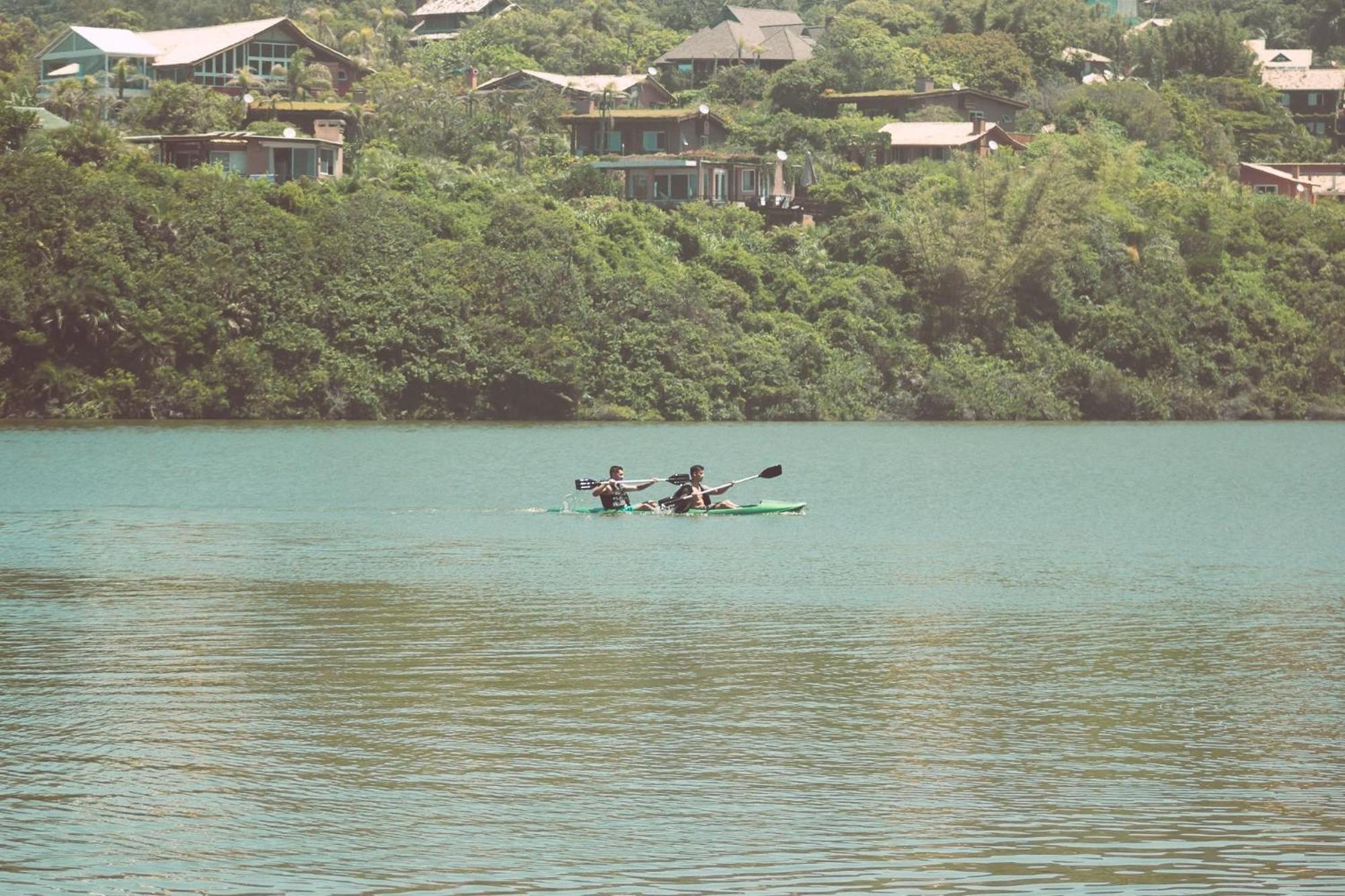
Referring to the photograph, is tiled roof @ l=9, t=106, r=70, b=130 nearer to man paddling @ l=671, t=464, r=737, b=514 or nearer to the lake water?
the lake water

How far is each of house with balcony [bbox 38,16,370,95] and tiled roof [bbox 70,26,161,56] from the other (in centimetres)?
4

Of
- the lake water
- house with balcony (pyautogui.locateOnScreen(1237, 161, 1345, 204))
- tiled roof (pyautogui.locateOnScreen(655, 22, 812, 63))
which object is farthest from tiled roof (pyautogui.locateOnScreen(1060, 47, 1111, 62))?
the lake water

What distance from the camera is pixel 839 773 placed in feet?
58.2

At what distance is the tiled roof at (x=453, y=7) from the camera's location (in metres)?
192

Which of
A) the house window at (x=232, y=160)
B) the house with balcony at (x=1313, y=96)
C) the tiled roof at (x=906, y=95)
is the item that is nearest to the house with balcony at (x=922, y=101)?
the tiled roof at (x=906, y=95)

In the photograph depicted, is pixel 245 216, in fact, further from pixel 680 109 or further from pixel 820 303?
pixel 680 109

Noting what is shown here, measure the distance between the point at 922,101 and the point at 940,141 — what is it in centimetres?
1346

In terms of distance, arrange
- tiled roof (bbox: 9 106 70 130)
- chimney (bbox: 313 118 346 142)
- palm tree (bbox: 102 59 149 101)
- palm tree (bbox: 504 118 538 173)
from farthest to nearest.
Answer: palm tree (bbox: 102 59 149 101) → palm tree (bbox: 504 118 538 173) → chimney (bbox: 313 118 346 142) → tiled roof (bbox: 9 106 70 130)

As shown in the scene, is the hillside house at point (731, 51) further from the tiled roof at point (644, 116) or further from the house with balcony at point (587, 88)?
the tiled roof at point (644, 116)

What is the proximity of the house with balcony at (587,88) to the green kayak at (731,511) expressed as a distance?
7484cm

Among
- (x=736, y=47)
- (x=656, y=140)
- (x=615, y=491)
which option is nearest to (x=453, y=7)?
(x=736, y=47)

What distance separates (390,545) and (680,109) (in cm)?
8190

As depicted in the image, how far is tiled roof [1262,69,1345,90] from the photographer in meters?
154

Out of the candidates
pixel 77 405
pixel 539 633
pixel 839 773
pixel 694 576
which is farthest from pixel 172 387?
pixel 839 773
